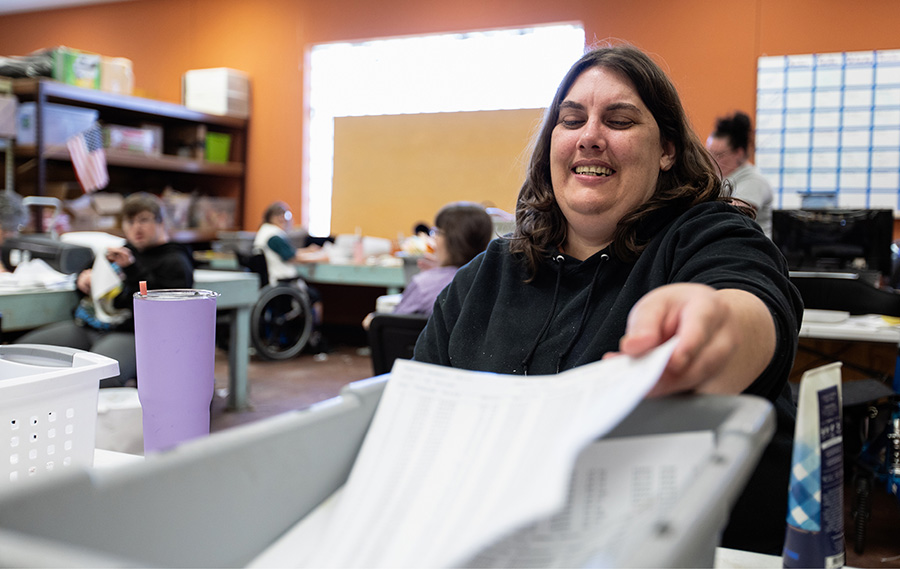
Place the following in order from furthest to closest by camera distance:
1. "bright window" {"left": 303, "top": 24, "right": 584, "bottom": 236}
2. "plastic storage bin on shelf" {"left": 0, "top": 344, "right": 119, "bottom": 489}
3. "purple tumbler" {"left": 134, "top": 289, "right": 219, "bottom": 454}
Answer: "bright window" {"left": 303, "top": 24, "right": 584, "bottom": 236}
"purple tumbler" {"left": 134, "top": 289, "right": 219, "bottom": 454}
"plastic storage bin on shelf" {"left": 0, "top": 344, "right": 119, "bottom": 489}

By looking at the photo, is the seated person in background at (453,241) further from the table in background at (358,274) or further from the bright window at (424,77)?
the bright window at (424,77)

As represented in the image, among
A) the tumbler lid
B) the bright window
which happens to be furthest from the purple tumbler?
the bright window

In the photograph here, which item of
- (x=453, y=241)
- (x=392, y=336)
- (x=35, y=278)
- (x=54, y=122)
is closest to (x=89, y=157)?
(x=54, y=122)

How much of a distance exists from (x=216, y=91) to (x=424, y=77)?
6.50ft

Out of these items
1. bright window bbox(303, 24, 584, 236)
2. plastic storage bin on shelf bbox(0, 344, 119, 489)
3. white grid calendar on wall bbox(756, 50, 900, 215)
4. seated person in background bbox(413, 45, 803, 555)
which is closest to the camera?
plastic storage bin on shelf bbox(0, 344, 119, 489)

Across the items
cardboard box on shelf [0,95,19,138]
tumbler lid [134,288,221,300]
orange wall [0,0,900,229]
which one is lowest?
tumbler lid [134,288,221,300]

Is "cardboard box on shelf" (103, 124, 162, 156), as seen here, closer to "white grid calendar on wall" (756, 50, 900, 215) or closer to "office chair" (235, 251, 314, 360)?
"office chair" (235, 251, 314, 360)

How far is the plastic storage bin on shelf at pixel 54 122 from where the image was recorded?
16.8 ft

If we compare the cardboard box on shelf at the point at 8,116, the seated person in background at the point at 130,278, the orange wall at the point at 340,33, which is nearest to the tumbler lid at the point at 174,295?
the seated person in background at the point at 130,278

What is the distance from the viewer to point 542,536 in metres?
0.41

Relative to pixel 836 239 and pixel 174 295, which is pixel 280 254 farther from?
pixel 174 295

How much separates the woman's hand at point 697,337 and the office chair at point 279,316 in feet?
15.7

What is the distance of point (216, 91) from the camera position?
6.86 metres

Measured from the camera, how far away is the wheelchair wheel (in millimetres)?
5145
